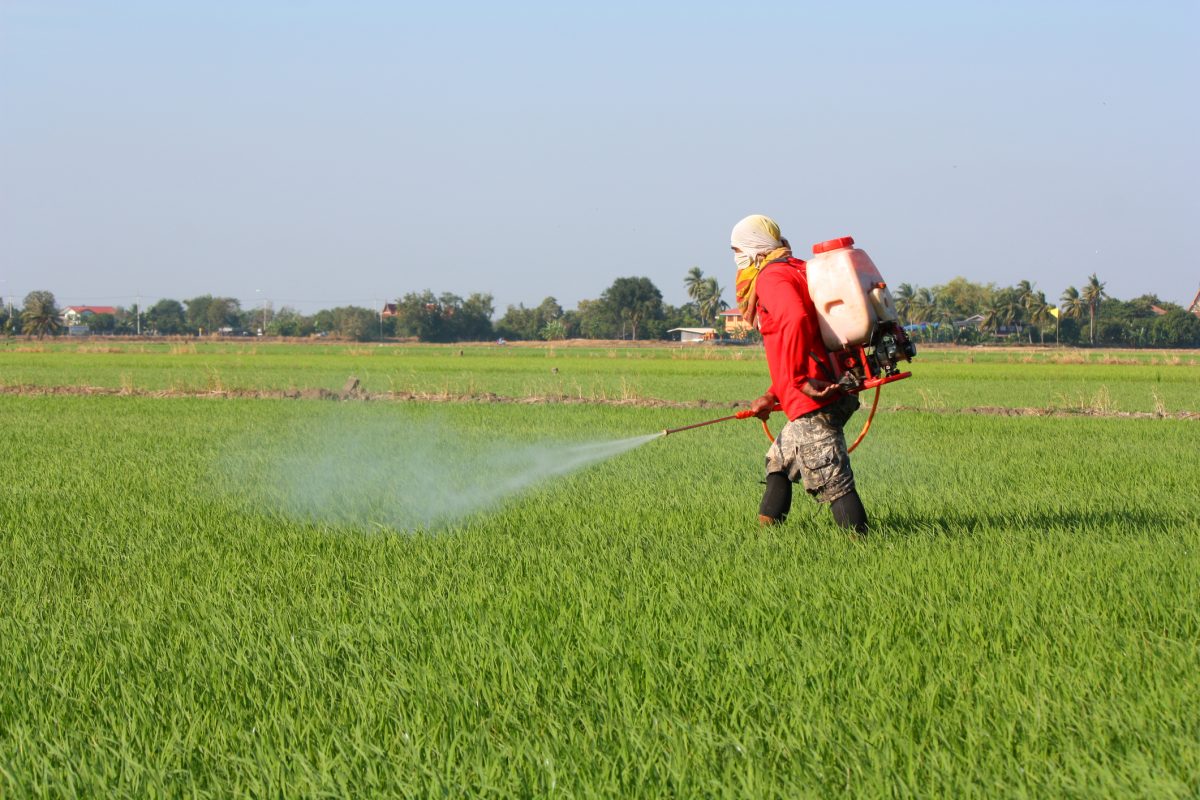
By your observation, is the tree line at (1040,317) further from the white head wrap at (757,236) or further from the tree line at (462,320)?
the white head wrap at (757,236)

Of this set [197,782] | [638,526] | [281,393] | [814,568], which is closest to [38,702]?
[197,782]

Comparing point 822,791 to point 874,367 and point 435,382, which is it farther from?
point 435,382

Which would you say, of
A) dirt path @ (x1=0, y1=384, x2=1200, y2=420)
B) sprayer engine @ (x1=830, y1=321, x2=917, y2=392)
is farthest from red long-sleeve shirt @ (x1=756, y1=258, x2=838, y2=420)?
dirt path @ (x1=0, y1=384, x2=1200, y2=420)

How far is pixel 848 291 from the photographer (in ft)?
19.7

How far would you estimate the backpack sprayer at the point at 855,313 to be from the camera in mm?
5996

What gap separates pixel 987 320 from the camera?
407ft

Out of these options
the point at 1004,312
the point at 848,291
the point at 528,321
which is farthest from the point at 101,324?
the point at 848,291

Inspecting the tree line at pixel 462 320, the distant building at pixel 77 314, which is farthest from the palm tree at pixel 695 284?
the distant building at pixel 77 314

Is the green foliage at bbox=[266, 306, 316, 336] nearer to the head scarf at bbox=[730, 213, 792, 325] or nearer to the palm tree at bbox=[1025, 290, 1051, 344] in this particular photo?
the palm tree at bbox=[1025, 290, 1051, 344]

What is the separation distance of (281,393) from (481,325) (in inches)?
3950

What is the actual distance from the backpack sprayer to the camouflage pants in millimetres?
196

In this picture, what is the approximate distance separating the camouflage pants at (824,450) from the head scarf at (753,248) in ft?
2.19

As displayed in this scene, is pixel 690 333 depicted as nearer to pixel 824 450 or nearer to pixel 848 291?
pixel 824 450

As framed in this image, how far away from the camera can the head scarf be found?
21.6 feet
